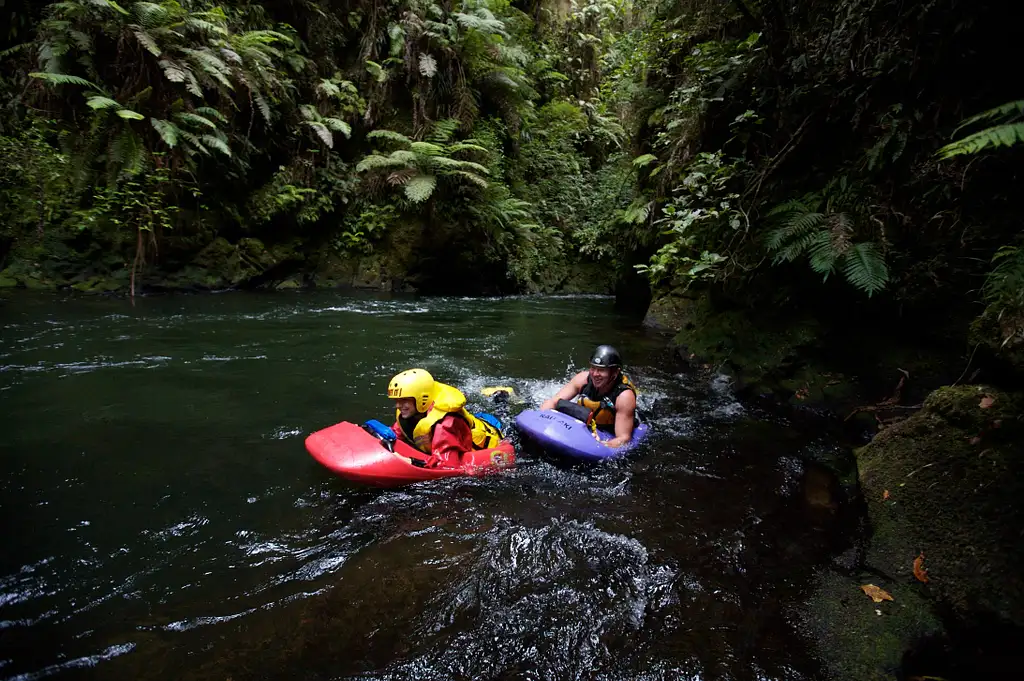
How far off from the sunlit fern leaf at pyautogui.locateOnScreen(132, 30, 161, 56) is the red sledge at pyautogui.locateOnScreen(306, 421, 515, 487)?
8.85 metres

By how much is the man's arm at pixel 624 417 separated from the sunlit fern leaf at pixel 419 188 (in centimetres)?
887

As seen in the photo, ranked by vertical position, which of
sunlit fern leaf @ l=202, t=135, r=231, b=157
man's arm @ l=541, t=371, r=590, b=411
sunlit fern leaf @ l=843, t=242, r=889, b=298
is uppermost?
sunlit fern leaf @ l=202, t=135, r=231, b=157

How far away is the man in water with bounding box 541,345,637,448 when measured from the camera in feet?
14.5

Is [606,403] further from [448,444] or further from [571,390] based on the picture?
[448,444]

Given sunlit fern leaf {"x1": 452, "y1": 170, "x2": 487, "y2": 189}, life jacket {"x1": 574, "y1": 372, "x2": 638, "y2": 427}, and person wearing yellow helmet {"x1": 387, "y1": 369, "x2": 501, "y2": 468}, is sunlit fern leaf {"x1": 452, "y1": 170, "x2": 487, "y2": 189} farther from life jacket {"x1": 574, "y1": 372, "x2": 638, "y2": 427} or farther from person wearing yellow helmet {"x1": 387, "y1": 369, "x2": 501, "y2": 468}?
person wearing yellow helmet {"x1": 387, "y1": 369, "x2": 501, "y2": 468}

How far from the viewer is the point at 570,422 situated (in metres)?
4.18

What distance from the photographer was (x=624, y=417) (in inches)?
174

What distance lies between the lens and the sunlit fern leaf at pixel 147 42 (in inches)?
341

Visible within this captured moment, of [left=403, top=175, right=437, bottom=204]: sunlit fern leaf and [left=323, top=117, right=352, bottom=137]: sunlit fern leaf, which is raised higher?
[left=323, top=117, right=352, bottom=137]: sunlit fern leaf

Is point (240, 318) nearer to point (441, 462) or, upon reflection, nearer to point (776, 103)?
point (441, 462)

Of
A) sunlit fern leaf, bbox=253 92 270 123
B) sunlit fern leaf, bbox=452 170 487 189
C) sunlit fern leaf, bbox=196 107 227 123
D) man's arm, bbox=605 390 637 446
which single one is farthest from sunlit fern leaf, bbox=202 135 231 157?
man's arm, bbox=605 390 637 446

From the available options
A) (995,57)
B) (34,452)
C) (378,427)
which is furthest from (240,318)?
(995,57)

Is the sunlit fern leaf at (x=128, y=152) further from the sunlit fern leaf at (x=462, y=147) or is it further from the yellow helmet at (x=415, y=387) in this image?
the yellow helmet at (x=415, y=387)

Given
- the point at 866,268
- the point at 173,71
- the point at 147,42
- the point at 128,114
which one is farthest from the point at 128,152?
the point at 866,268
